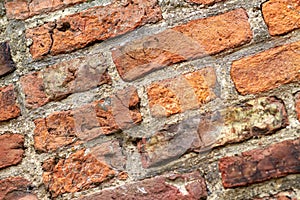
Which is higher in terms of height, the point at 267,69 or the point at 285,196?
the point at 267,69

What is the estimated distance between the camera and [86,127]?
2.77 ft

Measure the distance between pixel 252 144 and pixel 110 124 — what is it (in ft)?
0.75

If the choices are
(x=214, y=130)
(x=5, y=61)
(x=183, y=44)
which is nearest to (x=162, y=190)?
(x=214, y=130)

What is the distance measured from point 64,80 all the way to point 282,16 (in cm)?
37

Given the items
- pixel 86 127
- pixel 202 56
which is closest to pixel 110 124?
pixel 86 127

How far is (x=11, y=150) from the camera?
2.84ft

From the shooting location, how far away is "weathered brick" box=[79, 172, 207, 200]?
0.81 meters

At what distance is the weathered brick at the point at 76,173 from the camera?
0.83 meters

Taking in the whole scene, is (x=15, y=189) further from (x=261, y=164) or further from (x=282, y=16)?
(x=282, y=16)

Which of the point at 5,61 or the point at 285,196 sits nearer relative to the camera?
the point at 285,196

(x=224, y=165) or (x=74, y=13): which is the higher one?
(x=74, y=13)

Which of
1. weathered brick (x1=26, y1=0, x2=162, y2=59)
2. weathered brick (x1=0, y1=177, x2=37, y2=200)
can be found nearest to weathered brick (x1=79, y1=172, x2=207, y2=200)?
weathered brick (x1=0, y1=177, x2=37, y2=200)

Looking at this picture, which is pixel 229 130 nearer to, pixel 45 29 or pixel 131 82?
pixel 131 82

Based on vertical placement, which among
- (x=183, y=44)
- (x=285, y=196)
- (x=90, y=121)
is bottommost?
(x=285, y=196)
